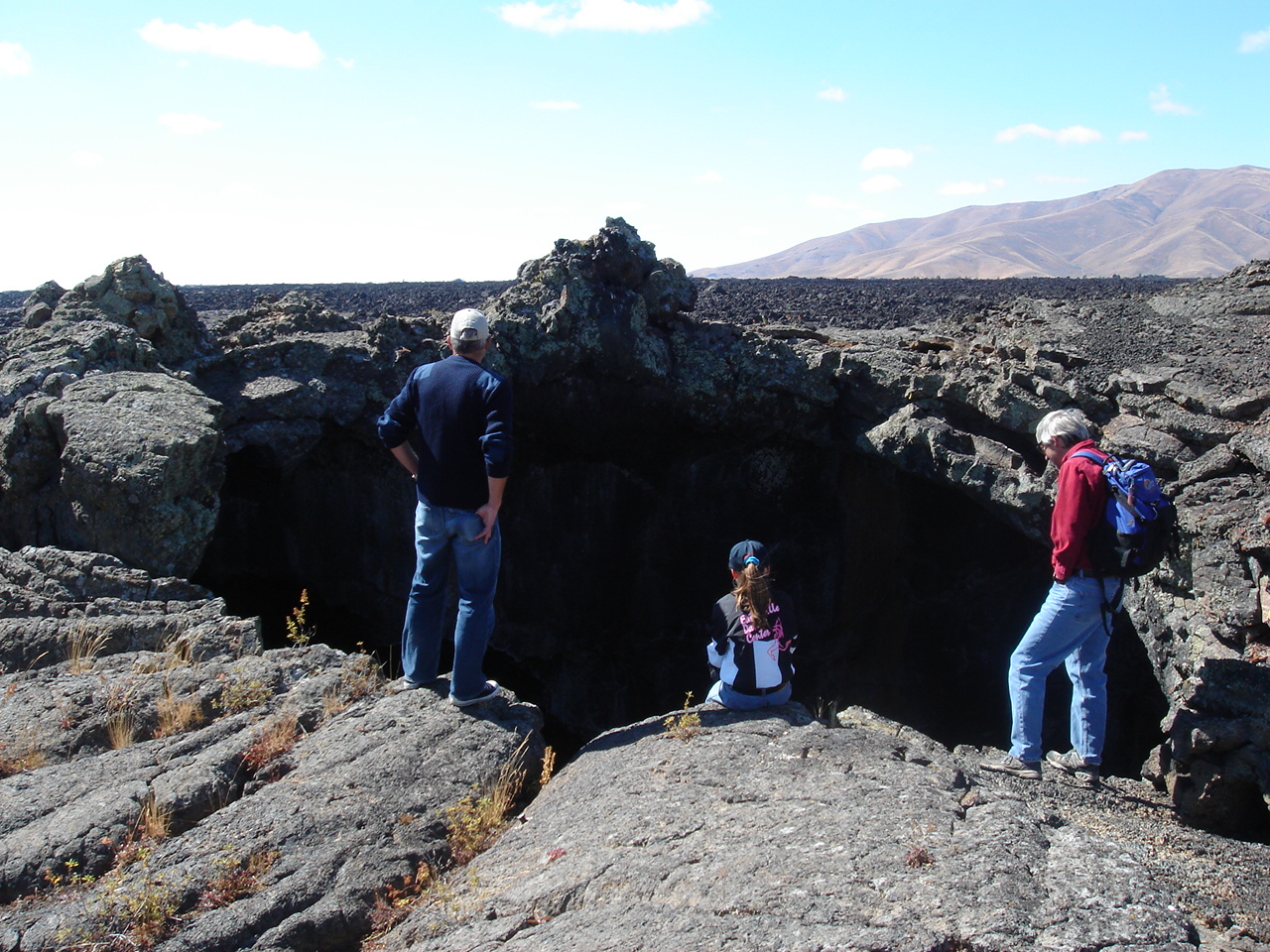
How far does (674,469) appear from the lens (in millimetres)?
8727

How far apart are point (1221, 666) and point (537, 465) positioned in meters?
5.71

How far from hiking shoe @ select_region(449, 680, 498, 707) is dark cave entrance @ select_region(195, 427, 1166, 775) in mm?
4221

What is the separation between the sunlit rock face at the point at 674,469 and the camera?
19.1ft

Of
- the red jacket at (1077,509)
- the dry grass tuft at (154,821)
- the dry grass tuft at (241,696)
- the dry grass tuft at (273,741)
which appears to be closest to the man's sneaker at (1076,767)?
the red jacket at (1077,509)

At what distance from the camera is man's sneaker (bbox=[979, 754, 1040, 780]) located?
4.67 metres

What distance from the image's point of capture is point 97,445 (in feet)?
18.9

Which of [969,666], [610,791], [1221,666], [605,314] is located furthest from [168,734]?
[969,666]

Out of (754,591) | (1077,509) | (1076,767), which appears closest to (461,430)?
(754,591)

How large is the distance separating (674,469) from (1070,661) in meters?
4.45

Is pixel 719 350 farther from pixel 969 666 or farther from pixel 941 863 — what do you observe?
pixel 941 863

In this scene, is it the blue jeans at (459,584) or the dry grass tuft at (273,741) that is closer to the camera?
the dry grass tuft at (273,741)

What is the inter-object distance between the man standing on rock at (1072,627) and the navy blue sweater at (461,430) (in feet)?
9.02

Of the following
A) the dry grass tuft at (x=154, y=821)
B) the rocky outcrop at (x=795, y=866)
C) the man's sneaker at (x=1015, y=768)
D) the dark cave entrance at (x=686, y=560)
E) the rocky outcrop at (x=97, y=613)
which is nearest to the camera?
the rocky outcrop at (x=795, y=866)

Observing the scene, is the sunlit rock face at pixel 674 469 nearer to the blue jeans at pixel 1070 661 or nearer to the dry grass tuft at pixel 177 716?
the blue jeans at pixel 1070 661
